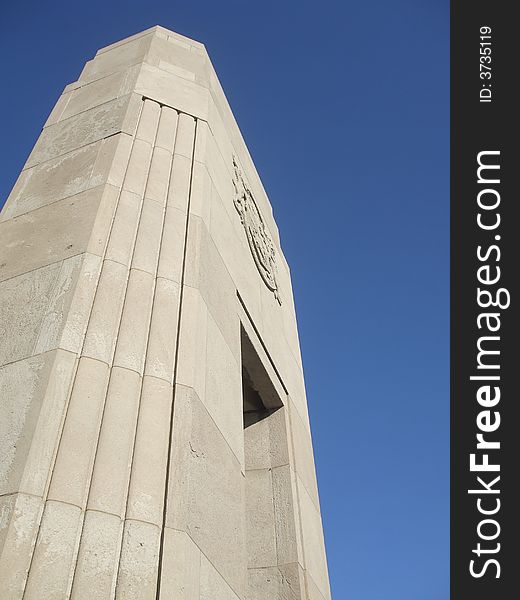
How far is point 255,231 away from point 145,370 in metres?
4.78

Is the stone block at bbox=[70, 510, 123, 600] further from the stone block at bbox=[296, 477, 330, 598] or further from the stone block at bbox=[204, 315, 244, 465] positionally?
the stone block at bbox=[296, 477, 330, 598]

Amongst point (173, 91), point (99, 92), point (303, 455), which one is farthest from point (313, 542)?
point (99, 92)

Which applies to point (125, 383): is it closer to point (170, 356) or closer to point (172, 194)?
point (170, 356)

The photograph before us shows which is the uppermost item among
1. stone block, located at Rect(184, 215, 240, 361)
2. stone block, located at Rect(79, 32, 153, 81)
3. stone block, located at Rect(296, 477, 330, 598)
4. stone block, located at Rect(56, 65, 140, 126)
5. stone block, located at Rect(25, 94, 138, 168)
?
stone block, located at Rect(79, 32, 153, 81)

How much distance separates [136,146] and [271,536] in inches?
179

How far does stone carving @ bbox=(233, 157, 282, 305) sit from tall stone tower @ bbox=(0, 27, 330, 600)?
8 cm

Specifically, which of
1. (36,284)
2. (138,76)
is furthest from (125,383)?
(138,76)

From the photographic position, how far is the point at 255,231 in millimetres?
8625

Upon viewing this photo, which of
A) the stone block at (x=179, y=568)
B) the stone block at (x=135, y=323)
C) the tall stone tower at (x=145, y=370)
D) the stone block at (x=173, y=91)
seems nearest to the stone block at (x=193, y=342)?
the tall stone tower at (x=145, y=370)

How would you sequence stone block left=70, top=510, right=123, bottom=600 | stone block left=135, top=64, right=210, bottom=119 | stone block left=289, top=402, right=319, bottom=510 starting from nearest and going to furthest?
stone block left=70, top=510, right=123, bottom=600
stone block left=289, top=402, right=319, bottom=510
stone block left=135, top=64, right=210, bottom=119

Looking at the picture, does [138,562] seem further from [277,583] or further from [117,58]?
[117,58]

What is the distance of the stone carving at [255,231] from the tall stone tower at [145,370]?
0.27 ft

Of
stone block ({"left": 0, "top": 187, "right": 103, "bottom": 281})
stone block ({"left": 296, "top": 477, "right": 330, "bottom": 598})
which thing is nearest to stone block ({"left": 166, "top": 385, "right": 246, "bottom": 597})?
stone block ({"left": 0, "top": 187, "right": 103, "bottom": 281})

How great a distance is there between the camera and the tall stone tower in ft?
10.6
